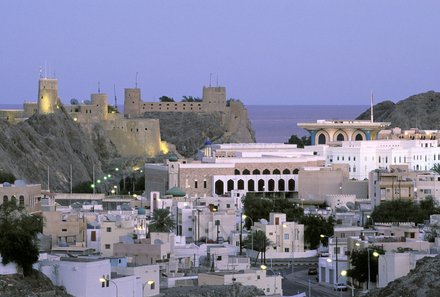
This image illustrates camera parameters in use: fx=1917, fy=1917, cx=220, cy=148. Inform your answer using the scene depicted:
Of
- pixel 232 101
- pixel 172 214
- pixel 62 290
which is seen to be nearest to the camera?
pixel 62 290

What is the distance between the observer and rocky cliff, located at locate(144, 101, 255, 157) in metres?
140

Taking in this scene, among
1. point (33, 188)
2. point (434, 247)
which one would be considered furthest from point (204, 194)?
point (434, 247)

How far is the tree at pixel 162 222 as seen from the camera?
70000mm

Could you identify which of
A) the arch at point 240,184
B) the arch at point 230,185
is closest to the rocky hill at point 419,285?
the arch at point 230,185

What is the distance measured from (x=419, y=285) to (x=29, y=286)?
36.9 feet

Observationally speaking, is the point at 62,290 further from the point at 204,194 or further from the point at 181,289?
the point at 204,194

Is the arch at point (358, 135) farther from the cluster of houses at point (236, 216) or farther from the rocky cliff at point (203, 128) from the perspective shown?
the rocky cliff at point (203, 128)

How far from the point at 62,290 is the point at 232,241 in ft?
73.7

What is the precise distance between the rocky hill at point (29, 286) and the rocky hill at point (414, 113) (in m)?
96.8

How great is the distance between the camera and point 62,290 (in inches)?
1932

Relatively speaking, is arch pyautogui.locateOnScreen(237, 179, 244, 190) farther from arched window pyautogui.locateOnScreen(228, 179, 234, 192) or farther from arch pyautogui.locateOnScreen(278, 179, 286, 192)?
arch pyautogui.locateOnScreen(278, 179, 286, 192)

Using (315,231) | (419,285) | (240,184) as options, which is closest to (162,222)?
(315,231)

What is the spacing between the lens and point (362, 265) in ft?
194

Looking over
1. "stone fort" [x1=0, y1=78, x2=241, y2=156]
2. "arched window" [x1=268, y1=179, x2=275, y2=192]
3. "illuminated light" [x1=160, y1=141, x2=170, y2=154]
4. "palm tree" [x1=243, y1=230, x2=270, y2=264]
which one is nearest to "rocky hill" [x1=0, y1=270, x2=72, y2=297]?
"palm tree" [x1=243, y1=230, x2=270, y2=264]
